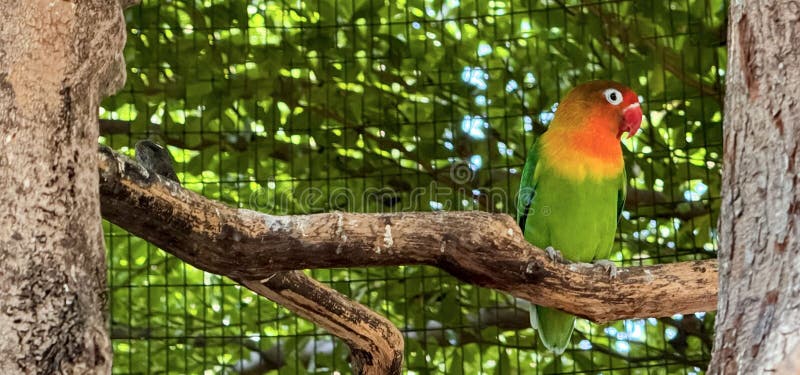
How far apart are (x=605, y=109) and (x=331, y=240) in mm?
1682

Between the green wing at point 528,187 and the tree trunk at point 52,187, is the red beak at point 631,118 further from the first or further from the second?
the tree trunk at point 52,187

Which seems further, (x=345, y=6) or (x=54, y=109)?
(x=345, y=6)

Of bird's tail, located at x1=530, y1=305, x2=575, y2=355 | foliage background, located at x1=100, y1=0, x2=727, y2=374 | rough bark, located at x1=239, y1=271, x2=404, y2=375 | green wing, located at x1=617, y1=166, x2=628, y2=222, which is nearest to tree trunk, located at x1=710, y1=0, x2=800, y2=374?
rough bark, located at x1=239, y1=271, x2=404, y2=375

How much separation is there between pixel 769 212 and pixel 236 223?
1.18 metres

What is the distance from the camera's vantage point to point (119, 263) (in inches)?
181

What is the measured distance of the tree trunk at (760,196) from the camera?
1.47m

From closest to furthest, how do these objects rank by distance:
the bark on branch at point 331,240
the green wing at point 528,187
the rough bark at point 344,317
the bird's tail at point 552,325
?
the bark on branch at point 331,240 → the rough bark at point 344,317 → the bird's tail at point 552,325 → the green wing at point 528,187

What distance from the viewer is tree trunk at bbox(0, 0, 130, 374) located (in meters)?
1.70

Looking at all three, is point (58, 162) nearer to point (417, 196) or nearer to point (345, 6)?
point (417, 196)

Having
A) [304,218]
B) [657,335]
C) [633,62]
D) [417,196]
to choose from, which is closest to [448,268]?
[304,218]

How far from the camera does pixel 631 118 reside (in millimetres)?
3771

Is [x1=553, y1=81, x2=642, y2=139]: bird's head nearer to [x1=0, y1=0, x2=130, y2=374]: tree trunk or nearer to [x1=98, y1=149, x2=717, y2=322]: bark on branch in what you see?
[x1=98, y1=149, x2=717, y2=322]: bark on branch

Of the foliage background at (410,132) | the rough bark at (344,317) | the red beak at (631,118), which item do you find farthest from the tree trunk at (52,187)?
the foliage background at (410,132)

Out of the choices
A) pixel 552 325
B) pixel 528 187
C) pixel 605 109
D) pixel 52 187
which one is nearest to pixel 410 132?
pixel 528 187
